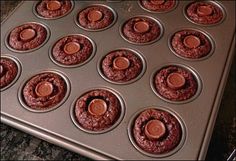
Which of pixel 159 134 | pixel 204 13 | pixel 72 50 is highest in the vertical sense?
pixel 204 13

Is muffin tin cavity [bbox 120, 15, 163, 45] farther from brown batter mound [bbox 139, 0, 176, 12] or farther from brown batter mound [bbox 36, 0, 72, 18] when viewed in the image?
brown batter mound [bbox 36, 0, 72, 18]

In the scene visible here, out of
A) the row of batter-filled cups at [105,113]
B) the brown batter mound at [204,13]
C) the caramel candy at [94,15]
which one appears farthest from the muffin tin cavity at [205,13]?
the row of batter-filled cups at [105,113]

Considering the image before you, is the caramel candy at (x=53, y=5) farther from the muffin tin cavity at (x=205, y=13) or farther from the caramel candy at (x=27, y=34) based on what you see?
the muffin tin cavity at (x=205, y=13)

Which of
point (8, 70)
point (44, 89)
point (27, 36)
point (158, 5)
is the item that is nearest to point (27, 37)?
point (27, 36)

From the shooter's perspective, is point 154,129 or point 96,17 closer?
point 154,129

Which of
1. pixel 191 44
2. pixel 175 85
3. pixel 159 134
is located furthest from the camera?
pixel 191 44

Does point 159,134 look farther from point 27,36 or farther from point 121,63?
point 27,36
